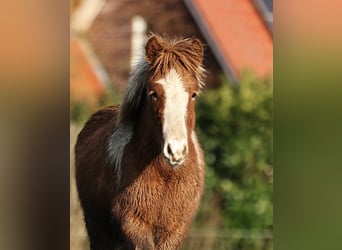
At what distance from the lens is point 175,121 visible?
193 cm

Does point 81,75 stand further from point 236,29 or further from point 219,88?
point 236,29

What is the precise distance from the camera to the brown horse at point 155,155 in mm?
1963

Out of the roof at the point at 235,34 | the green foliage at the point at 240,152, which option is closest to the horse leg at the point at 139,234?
the green foliage at the point at 240,152

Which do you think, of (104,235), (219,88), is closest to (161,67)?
(219,88)

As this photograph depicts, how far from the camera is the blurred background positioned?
235cm

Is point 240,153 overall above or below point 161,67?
below

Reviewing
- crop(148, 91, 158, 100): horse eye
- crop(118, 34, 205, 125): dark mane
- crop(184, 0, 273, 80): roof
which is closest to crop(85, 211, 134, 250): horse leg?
crop(118, 34, 205, 125): dark mane

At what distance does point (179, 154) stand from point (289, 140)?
0.68 meters

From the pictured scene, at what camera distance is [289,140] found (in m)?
2.40

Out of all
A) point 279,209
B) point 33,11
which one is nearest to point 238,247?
point 279,209

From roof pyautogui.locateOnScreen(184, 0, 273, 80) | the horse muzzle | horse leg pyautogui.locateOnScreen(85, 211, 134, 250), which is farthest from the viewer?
roof pyautogui.locateOnScreen(184, 0, 273, 80)

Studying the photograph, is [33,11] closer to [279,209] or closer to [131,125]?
[131,125]

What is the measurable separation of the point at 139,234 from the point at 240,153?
0.60 metres

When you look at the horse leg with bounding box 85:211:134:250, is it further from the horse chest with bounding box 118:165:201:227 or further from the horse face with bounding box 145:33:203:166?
the horse face with bounding box 145:33:203:166
